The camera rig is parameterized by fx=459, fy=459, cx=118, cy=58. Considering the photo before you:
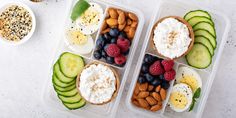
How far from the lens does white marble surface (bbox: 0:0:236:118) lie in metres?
2.00

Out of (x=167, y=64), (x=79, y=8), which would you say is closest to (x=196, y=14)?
(x=167, y=64)

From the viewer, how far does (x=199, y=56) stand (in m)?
1.92

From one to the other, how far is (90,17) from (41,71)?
1.10 ft

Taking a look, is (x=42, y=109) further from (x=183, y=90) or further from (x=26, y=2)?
(x=183, y=90)

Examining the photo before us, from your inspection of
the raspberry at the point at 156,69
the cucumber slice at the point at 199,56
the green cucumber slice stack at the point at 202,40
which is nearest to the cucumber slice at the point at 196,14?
the green cucumber slice stack at the point at 202,40

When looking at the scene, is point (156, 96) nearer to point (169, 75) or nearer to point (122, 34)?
point (169, 75)

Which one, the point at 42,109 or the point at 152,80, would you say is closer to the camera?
the point at 152,80

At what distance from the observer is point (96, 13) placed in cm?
196

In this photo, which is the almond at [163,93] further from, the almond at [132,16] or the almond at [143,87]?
→ the almond at [132,16]

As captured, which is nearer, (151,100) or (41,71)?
(151,100)

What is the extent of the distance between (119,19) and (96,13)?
0.11 metres

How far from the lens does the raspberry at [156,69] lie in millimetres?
1863

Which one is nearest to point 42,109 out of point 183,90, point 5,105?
point 5,105

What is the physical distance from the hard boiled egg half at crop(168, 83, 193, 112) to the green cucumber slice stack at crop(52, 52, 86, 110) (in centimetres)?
38
